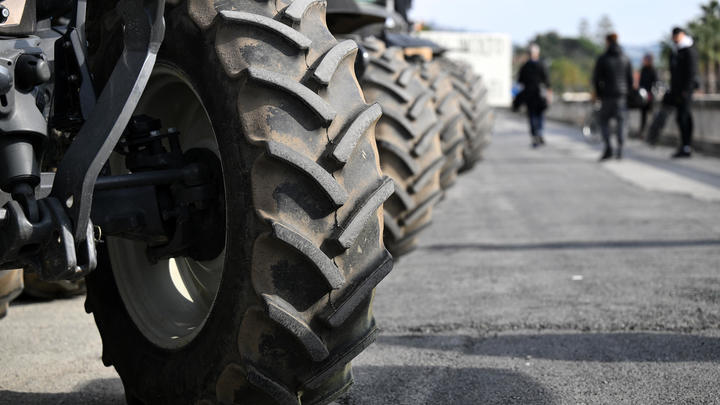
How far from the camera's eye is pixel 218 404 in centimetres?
271

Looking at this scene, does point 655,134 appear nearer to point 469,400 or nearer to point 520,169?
point 520,169

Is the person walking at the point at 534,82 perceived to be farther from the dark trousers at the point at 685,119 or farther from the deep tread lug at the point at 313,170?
the deep tread lug at the point at 313,170

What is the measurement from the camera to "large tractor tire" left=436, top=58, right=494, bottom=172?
1088 cm

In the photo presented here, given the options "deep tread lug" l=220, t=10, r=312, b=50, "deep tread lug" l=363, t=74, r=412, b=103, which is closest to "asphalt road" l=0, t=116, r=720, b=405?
"deep tread lug" l=363, t=74, r=412, b=103

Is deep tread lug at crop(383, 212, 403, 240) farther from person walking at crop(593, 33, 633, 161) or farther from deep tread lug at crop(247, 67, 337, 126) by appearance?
person walking at crop(593, 33, 633, 161)

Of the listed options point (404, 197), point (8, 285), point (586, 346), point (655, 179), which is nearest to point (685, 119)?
point (655, 179)

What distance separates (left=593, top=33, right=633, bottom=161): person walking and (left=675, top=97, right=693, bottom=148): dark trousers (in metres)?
0.93

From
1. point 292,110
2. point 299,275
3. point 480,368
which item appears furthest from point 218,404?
point 480,368

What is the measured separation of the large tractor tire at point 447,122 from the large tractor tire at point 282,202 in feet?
17.0

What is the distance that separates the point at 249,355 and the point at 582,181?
33.7 ft

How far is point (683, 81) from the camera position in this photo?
15766mm

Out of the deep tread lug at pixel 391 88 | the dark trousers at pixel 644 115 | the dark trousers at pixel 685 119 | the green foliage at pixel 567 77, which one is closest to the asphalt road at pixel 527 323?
the deep tread lug at pixel 391 88

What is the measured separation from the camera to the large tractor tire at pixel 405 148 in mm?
5734

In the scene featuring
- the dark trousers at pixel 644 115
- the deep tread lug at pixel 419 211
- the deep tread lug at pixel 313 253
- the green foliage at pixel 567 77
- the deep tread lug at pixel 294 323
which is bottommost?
the green foliage at pixel 567 77
